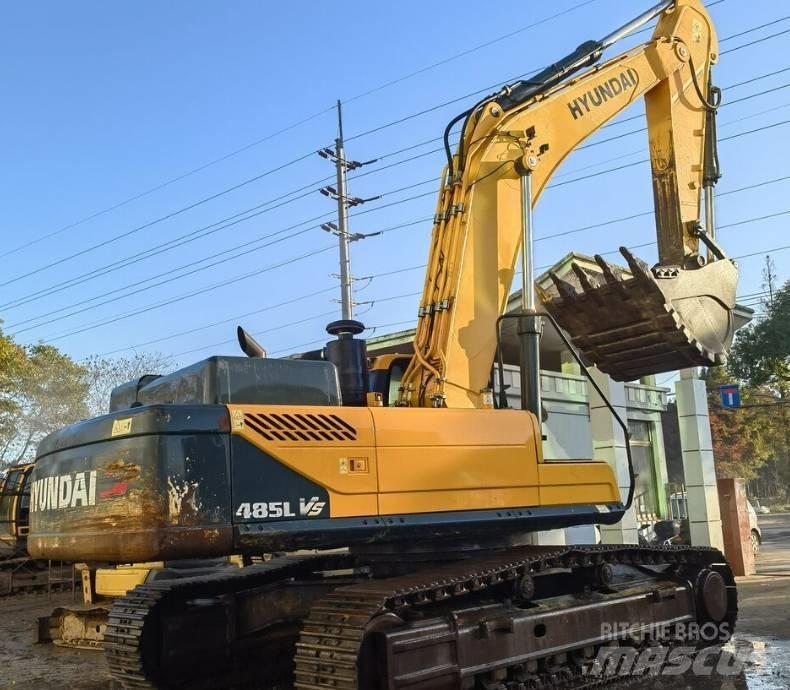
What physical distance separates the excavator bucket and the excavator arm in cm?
1

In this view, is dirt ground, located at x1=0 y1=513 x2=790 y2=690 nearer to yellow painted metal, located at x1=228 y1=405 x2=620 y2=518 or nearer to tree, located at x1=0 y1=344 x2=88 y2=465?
yellow painted metal, located at x1=228 y1=405 x2=620 y2=518

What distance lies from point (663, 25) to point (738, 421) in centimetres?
4790

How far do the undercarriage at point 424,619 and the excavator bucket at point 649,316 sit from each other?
1.72m

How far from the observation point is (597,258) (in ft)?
22.9

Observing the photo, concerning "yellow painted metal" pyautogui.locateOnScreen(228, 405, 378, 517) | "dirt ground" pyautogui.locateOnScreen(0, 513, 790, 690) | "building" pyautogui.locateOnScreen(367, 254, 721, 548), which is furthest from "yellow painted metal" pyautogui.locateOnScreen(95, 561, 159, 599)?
"building" pyautogui.locateOnScreen(367, 254, 721, 548)

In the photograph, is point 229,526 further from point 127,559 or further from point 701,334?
point 701,334

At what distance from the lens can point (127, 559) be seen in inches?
181

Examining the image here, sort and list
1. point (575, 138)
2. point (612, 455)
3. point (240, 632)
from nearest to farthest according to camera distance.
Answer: point (240, 632), point (575, 138), point (612, 455)

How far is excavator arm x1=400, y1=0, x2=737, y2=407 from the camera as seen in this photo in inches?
244

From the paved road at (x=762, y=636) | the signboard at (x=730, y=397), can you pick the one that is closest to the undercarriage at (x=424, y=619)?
the paved road at (x=762, y=636)

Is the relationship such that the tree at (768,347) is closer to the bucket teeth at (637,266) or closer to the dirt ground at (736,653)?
the dirt ground at (736,653)

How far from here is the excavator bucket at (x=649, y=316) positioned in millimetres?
7043

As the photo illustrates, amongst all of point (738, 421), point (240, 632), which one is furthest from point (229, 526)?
point (738, 421)

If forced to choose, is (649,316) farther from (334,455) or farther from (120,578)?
(120,578)
